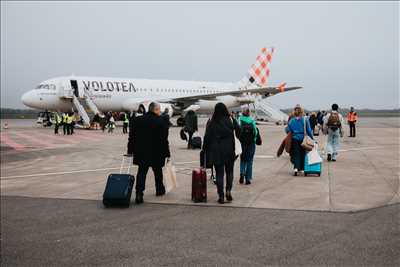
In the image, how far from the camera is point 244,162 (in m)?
7.94

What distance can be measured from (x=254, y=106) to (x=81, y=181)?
33.8 meters

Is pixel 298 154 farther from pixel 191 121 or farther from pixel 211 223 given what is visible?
pixel 191 121

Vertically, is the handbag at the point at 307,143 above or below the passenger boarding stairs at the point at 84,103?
below

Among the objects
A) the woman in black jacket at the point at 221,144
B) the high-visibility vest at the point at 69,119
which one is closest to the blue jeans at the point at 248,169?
the woman in black jacket at the point at 221,144

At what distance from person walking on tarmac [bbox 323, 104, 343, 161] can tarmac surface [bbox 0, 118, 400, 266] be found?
2.13 meters

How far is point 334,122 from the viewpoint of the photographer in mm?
10898

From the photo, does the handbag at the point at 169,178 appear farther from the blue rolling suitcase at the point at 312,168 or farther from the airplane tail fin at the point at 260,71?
the airplane tail fin at the point at 260,71

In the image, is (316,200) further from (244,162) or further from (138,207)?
(138,207)

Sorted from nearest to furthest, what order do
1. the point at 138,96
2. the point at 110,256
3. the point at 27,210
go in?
1. the point at 110,256
2. the point at 27,210
3. the point at 138,96

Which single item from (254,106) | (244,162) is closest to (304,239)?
(244,162)

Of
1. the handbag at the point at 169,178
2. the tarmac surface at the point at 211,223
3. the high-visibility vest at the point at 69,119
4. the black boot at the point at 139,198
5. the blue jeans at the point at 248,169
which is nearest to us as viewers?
the tarmac surface at the point at 211,223

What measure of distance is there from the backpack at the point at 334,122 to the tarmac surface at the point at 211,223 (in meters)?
2.11

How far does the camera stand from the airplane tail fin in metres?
38.4

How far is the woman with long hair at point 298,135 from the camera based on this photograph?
28.6 ft
